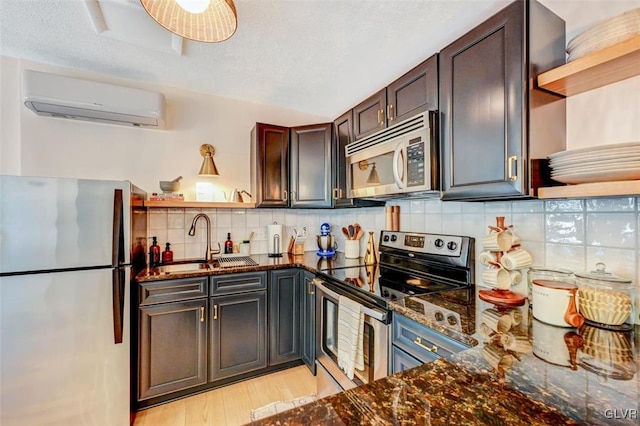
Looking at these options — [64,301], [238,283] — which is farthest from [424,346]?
[64,301]

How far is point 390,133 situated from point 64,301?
7.10ft

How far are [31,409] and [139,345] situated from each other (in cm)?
53

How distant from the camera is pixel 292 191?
2633mm

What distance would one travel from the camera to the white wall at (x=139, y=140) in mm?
2006

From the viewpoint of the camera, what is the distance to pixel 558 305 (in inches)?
39.8

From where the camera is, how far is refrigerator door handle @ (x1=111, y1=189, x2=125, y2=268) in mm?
1658

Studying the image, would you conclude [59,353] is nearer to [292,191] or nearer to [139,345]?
[139,345]

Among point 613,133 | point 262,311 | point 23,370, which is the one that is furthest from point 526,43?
point 23,370

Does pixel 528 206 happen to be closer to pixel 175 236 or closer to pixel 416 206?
pixel 416 206

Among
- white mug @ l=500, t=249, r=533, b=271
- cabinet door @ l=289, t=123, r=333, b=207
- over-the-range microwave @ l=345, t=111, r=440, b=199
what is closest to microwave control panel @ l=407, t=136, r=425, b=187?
over-the-range microwave @ l=345, t=111, r=440, b=199

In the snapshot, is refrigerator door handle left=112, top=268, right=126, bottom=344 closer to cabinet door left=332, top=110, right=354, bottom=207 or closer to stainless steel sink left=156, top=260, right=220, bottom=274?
stainless steel sink left=156, top=260, right=220, bottom=274

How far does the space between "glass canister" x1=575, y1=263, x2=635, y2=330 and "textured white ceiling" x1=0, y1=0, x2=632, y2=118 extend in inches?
56.2

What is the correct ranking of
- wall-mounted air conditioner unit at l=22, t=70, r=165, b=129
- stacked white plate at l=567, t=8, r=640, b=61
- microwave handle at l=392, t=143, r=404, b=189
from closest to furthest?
stacked white plate at l=567, t=8, r=640, b=61 < microwave handle at l=392, t=143, r=404, b=189 < wall-mounted air conditioner unit at l=22, t=70, r=165, b=129

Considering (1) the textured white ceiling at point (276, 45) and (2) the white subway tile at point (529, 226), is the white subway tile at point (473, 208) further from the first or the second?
(1) the textured white ceiling at point (276, 45)
